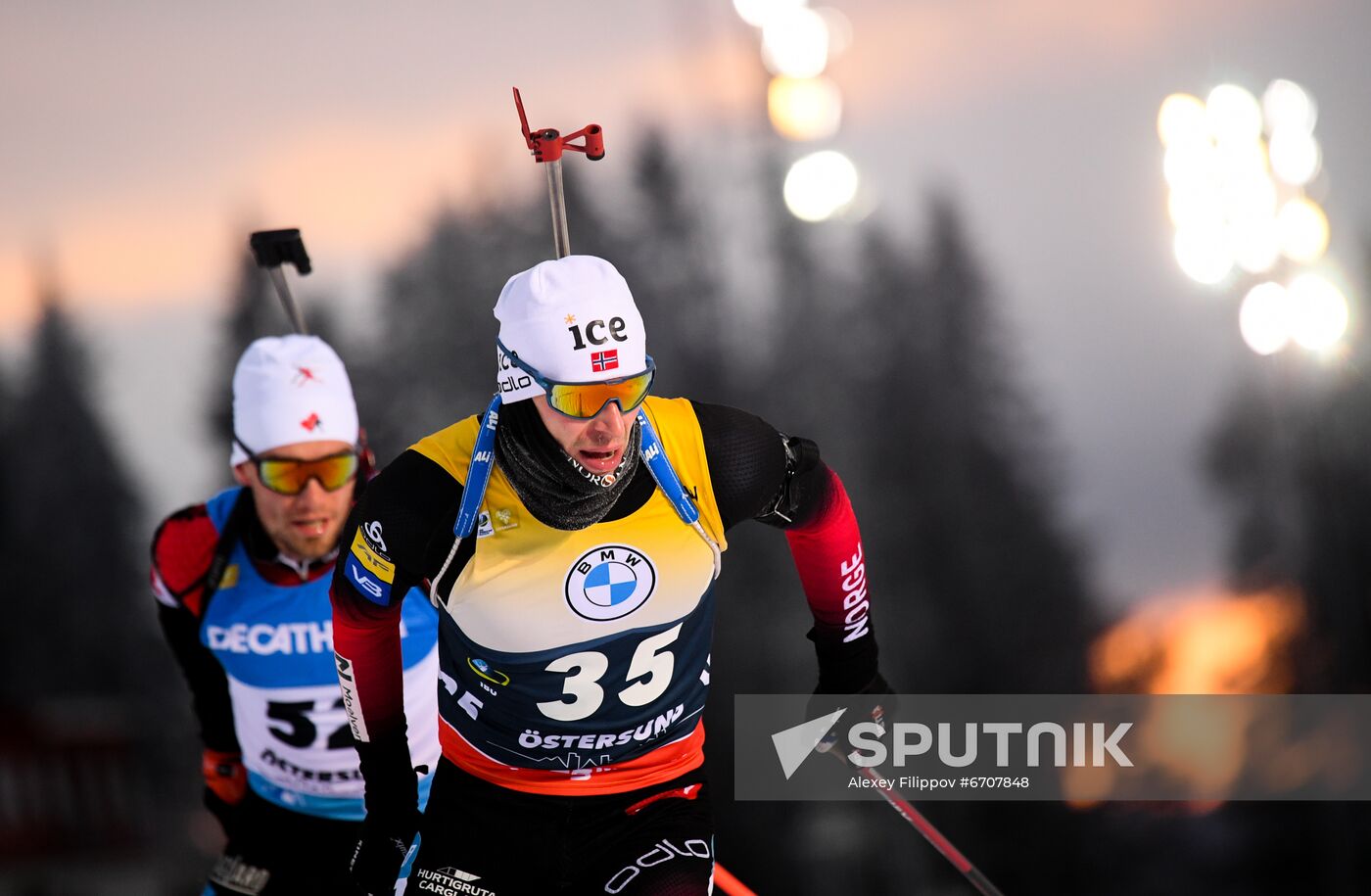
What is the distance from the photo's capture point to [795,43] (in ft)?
23.5

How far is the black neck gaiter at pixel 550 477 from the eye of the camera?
110 inches

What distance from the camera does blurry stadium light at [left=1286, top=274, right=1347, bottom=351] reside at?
670 centimetres

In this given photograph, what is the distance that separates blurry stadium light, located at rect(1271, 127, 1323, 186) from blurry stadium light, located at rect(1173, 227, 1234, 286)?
393 millimetres

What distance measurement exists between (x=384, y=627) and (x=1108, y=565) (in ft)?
18.6

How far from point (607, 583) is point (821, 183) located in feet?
16.6

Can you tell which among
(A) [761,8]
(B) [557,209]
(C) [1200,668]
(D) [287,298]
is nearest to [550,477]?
(B) [557,209]

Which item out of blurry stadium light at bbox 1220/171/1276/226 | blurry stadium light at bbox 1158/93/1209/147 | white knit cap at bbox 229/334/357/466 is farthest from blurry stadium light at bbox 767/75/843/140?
white knit cap at bbox 229/334/357/466

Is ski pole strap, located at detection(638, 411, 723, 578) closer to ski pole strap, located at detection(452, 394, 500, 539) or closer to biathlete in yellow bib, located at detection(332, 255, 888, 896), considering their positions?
biathlete in yellow bib, located at detection(332, 255, 888, 896)

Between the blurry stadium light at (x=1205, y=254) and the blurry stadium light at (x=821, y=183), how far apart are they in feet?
5.86

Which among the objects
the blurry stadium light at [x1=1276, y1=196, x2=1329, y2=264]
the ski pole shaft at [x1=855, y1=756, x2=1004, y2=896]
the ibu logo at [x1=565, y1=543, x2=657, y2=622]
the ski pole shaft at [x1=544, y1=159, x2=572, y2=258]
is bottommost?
the ski pole shaft at [x1=855, y1=756, x2=1004, y2=896]

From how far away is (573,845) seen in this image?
2.98 m

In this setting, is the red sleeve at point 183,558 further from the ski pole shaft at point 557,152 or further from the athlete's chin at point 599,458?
the athlete's chin at point 599,458

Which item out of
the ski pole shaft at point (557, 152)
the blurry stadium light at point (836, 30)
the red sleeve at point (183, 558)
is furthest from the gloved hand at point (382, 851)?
the blurry stadium light at point (836, 30)

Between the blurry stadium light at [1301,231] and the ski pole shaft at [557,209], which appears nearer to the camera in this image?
the ski pole shaft at [557,209]
